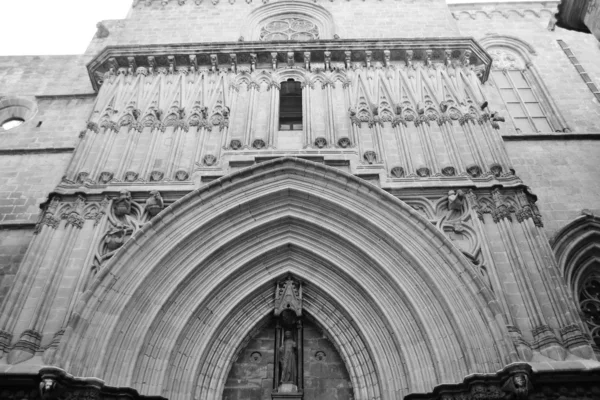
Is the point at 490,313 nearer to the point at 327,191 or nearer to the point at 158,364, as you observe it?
the point at 327,191

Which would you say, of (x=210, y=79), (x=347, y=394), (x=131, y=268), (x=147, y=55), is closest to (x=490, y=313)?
(x=347, y=394)

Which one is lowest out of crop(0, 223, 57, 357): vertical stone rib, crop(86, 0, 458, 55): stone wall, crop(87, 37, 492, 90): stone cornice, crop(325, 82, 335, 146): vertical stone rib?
crop(0, 223, 57, 357): vertical stone rib

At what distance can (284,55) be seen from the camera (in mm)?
14516

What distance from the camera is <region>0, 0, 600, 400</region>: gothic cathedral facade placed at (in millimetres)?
8977

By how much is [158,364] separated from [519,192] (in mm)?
7743

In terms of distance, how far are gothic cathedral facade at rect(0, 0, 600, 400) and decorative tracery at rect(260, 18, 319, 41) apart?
90.2 inches

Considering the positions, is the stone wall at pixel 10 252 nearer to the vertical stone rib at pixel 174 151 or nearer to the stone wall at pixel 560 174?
the vertical stone rib at pixel 174 151

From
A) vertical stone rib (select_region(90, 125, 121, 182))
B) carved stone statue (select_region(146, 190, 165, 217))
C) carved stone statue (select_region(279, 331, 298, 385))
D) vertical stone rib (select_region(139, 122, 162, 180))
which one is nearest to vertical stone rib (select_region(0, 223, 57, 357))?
vertical stone rib (select_region(90, 125, 121, 182))

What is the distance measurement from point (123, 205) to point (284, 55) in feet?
20.7

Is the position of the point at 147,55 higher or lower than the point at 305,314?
higher

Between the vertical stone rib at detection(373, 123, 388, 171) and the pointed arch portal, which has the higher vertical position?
the vertical stone rib at detection(373, 123, 388, 171)

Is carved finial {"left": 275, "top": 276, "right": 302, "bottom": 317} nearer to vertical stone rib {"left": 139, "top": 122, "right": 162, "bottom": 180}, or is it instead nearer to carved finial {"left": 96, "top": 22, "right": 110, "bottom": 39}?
vertical stone rib {"left": 139, "top": 122, "right": 162, "bottom": 180}

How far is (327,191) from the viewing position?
11227 mm

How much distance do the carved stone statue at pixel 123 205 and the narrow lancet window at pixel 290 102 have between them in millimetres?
4638
